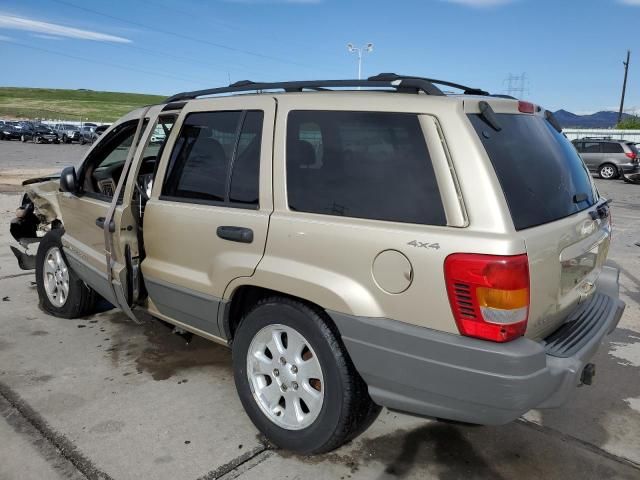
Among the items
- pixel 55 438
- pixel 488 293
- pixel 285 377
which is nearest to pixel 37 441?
pixel 55 438

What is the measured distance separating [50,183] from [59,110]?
311ft

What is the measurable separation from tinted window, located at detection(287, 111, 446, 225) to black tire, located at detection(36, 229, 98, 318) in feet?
8.96

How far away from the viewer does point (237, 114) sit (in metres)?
3.09

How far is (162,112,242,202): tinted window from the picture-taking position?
10.2ft

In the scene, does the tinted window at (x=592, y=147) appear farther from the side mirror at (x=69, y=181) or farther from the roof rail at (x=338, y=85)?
the side mirror at (x=69, y=181)

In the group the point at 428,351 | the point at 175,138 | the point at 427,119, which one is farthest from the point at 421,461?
the point at 175,138

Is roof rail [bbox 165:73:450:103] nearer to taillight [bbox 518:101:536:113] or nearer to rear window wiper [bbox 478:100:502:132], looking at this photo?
rear window wiper [bbox 478:100:502:132]

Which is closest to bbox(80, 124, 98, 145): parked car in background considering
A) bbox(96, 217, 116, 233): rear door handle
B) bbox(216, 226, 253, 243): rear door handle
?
bbox(96, 217, 116, 233): rear door handle

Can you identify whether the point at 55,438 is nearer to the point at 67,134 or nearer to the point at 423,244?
the point at 423,244

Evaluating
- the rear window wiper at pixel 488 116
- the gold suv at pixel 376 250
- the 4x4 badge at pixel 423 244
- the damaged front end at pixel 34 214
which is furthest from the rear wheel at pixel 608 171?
the 4x4 badge at pixel 423 244

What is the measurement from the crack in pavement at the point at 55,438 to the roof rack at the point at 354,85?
213 centimetres

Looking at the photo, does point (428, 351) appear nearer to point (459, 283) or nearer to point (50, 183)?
point (459, 283)

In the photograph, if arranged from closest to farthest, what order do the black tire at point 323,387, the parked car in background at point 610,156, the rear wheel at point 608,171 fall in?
the black tire at point 323,387 → the parked car in background at point 610,156 → the rear wheel at point 608,171

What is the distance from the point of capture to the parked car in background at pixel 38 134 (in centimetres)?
4250
